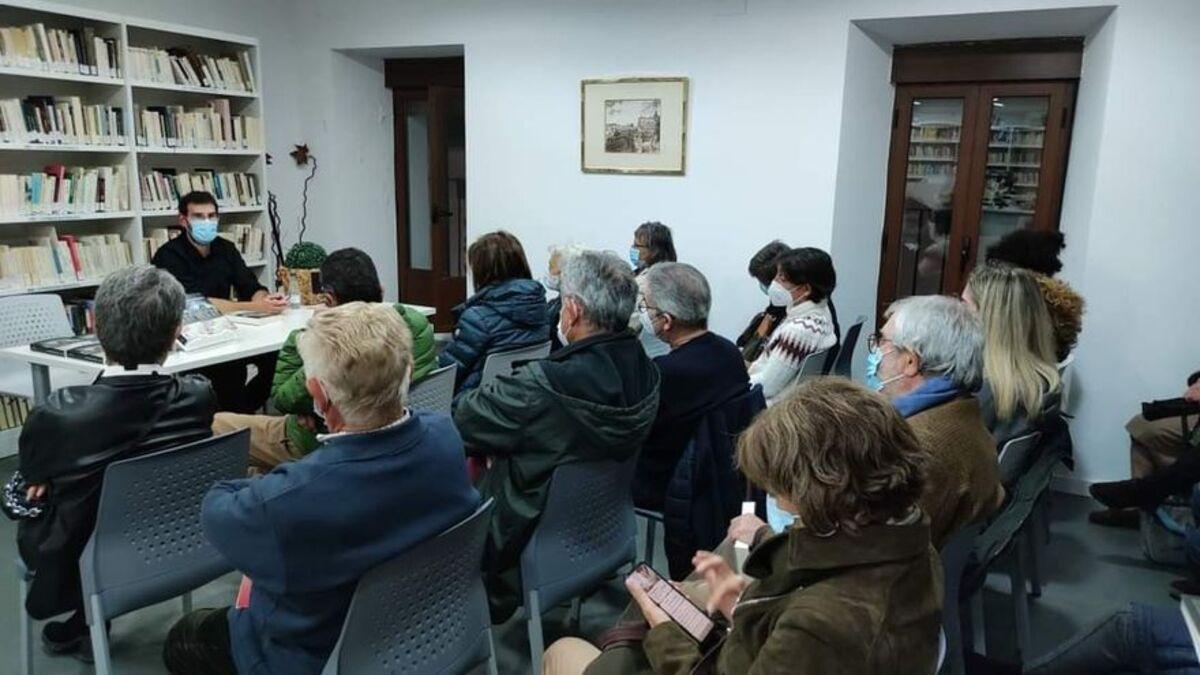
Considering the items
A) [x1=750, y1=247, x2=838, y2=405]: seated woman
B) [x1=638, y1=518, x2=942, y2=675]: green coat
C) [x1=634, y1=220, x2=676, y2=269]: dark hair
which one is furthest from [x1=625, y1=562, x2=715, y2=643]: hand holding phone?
[x1=634, y1=220, x2=676, y2=269]: dark hair

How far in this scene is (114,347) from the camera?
7.07ft

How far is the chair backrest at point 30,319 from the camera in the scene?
145 inches

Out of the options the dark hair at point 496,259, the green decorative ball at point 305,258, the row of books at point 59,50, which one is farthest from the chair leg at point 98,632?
the row of books at point 59,50

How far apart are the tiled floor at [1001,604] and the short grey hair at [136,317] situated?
40.3 inches

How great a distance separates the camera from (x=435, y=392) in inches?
112

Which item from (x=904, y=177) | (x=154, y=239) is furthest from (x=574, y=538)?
(x=154, y=239)

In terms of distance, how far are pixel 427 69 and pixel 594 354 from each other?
508cm

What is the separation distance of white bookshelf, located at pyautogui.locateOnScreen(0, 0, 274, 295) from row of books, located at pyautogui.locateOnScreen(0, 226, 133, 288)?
4cm

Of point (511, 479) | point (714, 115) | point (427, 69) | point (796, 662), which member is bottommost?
point (511, 479)

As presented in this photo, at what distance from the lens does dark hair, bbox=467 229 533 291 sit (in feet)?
10.9

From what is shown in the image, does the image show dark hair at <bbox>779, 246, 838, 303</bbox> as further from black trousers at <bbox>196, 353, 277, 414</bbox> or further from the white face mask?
black trousers at <bbox>196, 353, 277, 414</bbox>

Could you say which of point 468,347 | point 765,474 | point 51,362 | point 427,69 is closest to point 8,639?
point 51,362

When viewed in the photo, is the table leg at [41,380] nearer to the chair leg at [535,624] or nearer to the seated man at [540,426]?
the seated man at [540,426]

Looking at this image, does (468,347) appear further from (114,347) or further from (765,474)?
(765,474)
